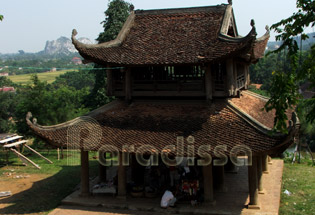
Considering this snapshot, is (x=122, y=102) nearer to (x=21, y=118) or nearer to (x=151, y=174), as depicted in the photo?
(x=151, y=174)

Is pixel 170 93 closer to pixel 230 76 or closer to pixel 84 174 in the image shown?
pixel 230 76

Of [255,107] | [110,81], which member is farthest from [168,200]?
[255,107]

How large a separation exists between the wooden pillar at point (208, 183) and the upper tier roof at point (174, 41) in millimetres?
4529

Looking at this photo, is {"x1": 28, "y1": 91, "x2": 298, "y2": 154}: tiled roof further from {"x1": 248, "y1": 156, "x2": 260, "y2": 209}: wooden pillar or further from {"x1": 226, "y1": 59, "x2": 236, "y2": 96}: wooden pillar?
{"x1": 248, "y1": 156, "x2": 260, "y2": 209}: wooden pillar

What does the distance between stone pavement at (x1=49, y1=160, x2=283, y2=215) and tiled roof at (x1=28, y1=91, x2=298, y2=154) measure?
258cm

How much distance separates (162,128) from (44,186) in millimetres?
7875

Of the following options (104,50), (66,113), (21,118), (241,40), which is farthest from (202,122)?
(21,118)

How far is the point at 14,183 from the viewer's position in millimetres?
21125

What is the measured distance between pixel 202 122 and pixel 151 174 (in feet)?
12.4

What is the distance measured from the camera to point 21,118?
3412 cm

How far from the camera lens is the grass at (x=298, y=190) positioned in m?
16.3

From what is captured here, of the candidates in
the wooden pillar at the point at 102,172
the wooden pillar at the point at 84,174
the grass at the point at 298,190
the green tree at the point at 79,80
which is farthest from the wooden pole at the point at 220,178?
the green tree at the point at 79,80

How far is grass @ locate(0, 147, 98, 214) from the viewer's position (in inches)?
671

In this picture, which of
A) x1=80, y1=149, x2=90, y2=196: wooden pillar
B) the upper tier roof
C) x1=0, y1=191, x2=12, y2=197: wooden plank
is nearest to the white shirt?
x1=80, y1=149, x2=90, y2=196: wooden pillar
